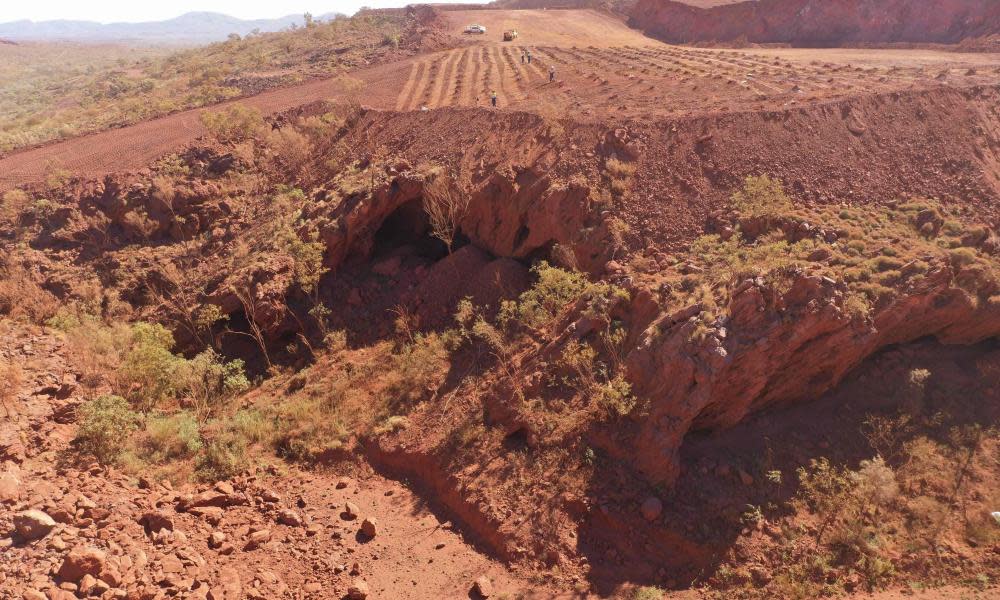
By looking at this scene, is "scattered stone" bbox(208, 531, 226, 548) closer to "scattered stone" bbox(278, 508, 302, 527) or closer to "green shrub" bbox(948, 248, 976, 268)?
"scattered stone" bbox(278, 508, 302, 527)

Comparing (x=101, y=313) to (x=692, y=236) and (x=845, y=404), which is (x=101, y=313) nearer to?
(x=692, y=236)

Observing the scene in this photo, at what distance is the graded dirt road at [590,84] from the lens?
26.4 m

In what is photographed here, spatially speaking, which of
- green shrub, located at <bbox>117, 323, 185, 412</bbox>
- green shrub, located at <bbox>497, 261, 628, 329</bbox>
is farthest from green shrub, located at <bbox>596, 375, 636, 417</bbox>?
green shrub, located at <bbox>117, 323, 185, 412</bbox>

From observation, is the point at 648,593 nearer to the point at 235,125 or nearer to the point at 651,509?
the point at 651,509

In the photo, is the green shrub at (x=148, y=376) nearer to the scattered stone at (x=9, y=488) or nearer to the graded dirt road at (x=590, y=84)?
the scattered stone at (x=9, y=488)

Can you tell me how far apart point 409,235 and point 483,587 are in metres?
18.4

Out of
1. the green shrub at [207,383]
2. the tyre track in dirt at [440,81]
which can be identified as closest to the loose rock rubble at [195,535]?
the green shrub at [207,383]

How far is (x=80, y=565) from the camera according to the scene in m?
10.5

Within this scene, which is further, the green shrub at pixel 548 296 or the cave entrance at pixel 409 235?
the cave entrance at pixel 409 235

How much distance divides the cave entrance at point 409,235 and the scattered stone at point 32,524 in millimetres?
17344

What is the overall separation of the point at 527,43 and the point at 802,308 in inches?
1467

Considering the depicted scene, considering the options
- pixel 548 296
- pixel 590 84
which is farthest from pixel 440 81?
pixel 548 296

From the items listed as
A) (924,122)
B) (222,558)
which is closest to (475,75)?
(924,122)

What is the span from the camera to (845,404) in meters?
17.6
